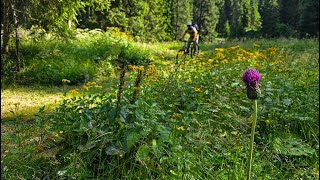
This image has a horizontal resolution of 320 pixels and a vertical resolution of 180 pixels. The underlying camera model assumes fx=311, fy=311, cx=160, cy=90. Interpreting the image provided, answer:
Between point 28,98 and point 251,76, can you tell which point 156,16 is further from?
point 251,76

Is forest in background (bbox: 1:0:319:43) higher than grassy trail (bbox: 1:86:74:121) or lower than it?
higher

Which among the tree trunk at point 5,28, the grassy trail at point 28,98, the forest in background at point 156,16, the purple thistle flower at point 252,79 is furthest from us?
the forest in background at point 156,16

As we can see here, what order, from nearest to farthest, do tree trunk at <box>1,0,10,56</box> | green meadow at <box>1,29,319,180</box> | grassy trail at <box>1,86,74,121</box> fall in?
green meadow at <box>1,29,319,180</box> → grassy trail at <box>1,86,74,121</box> → tree trunk at <box>1,0,10,56</box>

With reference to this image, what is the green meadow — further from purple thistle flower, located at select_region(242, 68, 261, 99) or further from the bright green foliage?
the bright green foliage

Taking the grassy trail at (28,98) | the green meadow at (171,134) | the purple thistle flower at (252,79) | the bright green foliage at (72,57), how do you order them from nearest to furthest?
the purple thistle flower at (252,79) → the green meadow at (171,134) → the grassy trail at (28,98) → the bright green foliage at (72,57)

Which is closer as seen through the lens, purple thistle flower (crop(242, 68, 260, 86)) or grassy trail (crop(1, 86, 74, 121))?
purple thistle flower (crop(242, 68, 260, 86))

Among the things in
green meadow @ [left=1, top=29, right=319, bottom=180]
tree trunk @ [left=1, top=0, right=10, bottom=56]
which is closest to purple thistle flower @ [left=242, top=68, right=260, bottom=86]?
green meadow @ [left=1, top=29, right=319, bottom=180]

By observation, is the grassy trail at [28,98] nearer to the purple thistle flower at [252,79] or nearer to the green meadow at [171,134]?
the green meadow at [171,134]

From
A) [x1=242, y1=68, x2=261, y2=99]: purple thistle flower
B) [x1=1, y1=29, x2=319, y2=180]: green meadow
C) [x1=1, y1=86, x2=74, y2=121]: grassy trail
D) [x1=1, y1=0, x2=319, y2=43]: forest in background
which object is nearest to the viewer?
[x1=242, y1=68, x2=261, y2=99]: purple thistle flower

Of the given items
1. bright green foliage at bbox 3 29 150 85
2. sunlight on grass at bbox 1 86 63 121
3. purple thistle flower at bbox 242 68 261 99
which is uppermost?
purple thistle flower at bbox 242 68 261 99

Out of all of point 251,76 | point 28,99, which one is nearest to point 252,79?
point 251,76

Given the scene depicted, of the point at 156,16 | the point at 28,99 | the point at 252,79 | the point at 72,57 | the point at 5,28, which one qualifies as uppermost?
the point at 156,16

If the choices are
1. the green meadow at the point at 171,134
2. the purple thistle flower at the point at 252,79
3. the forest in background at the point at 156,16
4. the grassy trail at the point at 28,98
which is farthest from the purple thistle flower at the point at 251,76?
the forest in background at the point at 156,16

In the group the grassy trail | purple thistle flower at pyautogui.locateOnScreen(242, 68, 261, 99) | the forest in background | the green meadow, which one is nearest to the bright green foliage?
the grassy trail
